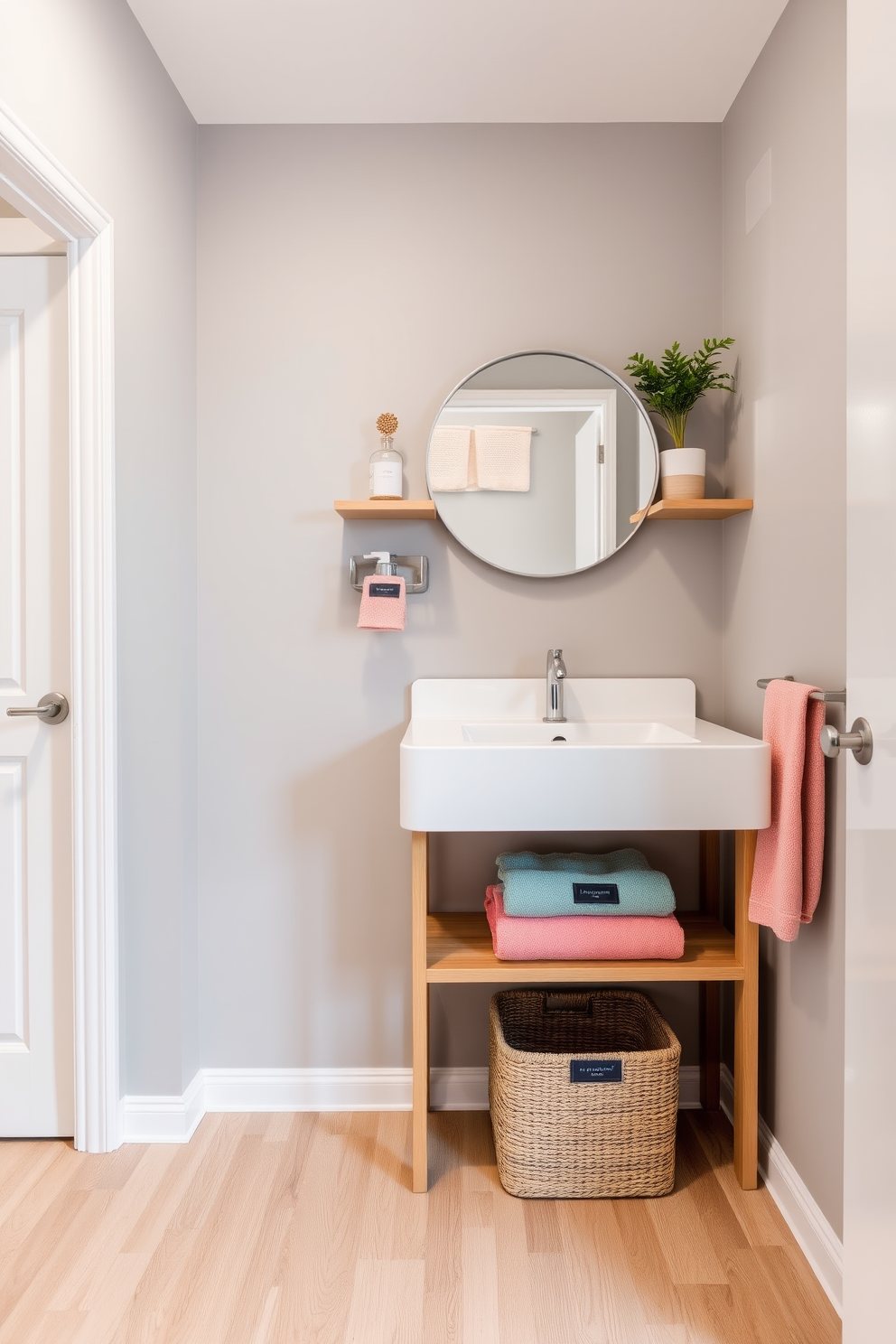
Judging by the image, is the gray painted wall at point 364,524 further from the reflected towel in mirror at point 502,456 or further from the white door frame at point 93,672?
the white door frame at point 93,672

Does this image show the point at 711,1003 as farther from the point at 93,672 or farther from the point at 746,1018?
the point at 93,672

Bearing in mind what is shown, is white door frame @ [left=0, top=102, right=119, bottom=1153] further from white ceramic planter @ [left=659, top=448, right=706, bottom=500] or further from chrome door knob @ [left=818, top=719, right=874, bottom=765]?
chrome door knob @ [left=818, top=719, right=874, bottom=765]

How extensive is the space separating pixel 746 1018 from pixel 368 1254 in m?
0.86

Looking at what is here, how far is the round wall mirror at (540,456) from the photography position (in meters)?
2.21

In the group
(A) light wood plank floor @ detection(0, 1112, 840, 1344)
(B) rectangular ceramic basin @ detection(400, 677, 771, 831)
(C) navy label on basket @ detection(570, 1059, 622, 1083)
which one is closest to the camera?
(A) light wood plank floor @ detection(0, 1112, 840, 1344)

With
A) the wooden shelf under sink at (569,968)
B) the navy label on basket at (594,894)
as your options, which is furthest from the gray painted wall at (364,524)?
the navy label on basket at (594,894)

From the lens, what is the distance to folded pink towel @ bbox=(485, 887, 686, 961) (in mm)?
1842

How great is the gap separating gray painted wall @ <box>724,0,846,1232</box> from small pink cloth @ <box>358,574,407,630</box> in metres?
0.80

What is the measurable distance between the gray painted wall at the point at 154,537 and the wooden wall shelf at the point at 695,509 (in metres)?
1.10

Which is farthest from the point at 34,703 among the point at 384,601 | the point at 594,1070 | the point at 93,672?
the point at 594,1070

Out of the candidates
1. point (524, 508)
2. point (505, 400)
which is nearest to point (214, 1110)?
point (524, 508)

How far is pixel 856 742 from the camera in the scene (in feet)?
3.57

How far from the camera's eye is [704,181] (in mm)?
2223

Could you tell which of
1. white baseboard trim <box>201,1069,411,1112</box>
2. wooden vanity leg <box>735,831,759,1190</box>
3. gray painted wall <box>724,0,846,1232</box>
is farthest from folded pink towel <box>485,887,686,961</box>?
white baseboard trim <box>201,1069,411,1112</box>
